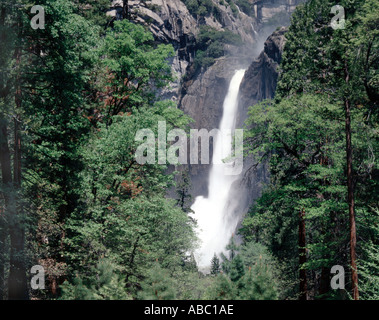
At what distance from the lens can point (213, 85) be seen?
2940 inches

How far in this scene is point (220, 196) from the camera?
6919 centimetres

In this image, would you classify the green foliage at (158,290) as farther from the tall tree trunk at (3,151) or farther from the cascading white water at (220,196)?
the cascading white water at (220,196)

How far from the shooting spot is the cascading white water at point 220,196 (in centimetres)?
6438

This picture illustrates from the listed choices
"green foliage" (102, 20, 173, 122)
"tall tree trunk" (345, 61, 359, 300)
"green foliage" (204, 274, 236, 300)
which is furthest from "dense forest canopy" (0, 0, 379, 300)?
"green foliage" (204, 274, 236, 300)

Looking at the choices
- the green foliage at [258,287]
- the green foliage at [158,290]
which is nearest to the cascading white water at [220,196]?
the green foliage at [258,287]

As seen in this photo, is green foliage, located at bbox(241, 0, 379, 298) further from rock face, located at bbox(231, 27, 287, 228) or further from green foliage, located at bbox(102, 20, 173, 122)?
rock face, located at bbox(231, 27, 287, 228)

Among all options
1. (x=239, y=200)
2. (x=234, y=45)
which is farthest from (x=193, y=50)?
(x=239, y=200)

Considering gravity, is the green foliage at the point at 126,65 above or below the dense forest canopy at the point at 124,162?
above

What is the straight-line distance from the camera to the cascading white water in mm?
64375

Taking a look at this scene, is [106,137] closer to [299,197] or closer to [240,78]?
[299,197]

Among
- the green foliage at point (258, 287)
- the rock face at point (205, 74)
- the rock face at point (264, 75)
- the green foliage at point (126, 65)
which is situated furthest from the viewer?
the rock face at point (205, 74)

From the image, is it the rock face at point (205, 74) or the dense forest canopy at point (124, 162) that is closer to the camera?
the dense forest canopy at point (124, 162)

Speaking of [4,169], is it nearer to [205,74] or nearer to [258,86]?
[258,86]
